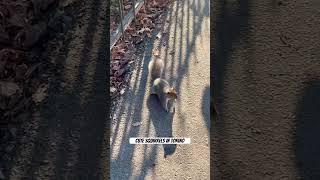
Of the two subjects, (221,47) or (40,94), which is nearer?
(40,94)

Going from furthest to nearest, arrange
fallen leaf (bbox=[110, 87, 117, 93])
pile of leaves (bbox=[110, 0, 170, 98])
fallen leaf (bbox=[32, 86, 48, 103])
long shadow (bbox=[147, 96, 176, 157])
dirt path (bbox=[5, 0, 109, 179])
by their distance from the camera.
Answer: pile of leaves (bbox=[110, 0, 170, 98])
fallen leaf (bbox=[110, 87, 117, 93])
fallen leaf (bbox=[32, 86, 48, 103])
long shadow (bbox=[147, 96, 176, 157])
dirt path (bbox=[5, 0, 109, 179])

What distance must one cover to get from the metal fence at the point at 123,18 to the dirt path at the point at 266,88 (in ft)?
3.36

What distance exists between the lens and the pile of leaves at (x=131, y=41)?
21.9 ft

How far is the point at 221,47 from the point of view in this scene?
684cm

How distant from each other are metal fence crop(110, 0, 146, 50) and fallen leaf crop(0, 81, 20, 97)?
4.26ft

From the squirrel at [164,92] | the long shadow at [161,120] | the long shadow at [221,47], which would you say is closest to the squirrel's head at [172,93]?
the squirrel at [164,92]

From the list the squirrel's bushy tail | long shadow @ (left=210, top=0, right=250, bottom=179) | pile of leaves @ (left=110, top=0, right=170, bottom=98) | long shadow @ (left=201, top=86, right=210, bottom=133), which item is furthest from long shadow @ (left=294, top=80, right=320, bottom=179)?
pile of leaves @ (left=110, top=0, right=170, bottom=98)

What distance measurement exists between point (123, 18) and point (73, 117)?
1.63 m

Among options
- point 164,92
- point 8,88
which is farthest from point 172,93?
point 8,88

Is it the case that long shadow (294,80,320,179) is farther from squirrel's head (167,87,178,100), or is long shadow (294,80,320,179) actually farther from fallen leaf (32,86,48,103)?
fallen leaf (32,86,48,103)

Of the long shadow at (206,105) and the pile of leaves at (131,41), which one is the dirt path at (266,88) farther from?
the pile of leaves at (131,41)

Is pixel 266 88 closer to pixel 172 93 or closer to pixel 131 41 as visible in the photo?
pixel 172 93

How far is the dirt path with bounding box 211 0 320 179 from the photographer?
5969 mm

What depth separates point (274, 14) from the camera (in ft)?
23.2
